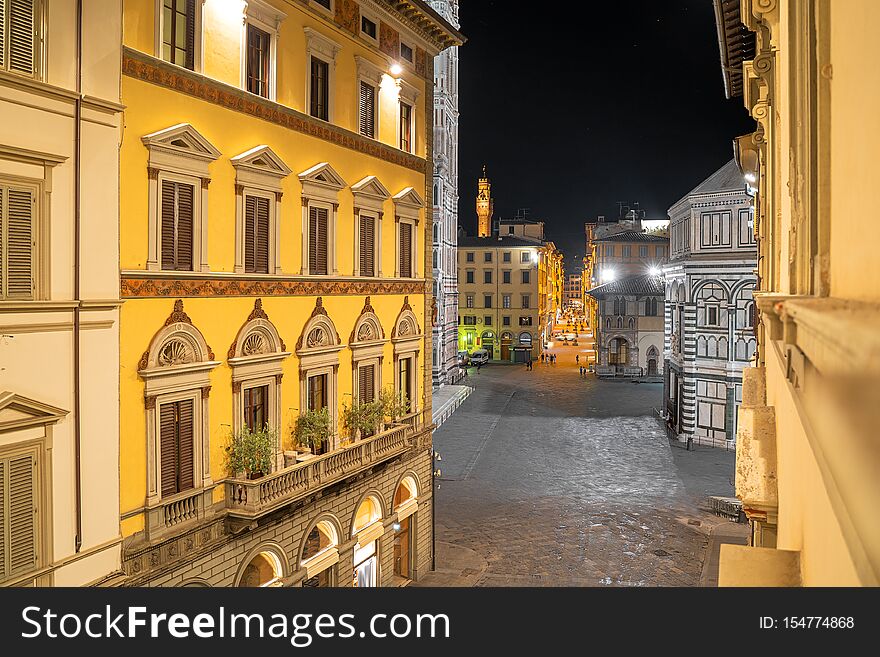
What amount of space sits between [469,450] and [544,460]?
410cm

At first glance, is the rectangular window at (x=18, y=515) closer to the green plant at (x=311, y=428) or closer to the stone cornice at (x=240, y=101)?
the stone cornice at (x=240, y=101)

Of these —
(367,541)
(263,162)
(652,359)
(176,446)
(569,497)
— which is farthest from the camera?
(652,359)

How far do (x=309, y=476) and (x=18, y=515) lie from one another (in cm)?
692

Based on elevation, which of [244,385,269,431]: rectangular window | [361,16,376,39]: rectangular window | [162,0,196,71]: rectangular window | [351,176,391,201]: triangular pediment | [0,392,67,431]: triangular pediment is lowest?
[244,385,269,431]: rectangular window

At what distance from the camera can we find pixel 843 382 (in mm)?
1758

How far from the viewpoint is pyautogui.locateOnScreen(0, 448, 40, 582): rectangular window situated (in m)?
10.8

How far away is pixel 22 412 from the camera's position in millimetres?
10945

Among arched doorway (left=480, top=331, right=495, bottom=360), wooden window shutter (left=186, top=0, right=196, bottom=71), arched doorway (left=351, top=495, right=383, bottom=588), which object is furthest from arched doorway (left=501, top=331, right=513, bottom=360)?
wooden window shutter (left=186, top=0, right=196, bottom=71)

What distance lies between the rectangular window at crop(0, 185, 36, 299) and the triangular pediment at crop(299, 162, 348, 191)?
24.5ft

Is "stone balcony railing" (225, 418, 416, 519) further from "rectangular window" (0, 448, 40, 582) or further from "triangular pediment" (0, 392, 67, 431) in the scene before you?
"triangular pediment" (0, 392, 67, 431)

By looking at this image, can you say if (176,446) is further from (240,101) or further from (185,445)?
(240,101)

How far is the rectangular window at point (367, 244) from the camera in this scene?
67.8ft

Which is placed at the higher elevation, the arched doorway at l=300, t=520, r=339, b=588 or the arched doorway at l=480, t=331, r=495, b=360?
the arched doorway at l=480, t=331, r=495, b=360

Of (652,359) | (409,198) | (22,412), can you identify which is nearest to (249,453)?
(22,412)
